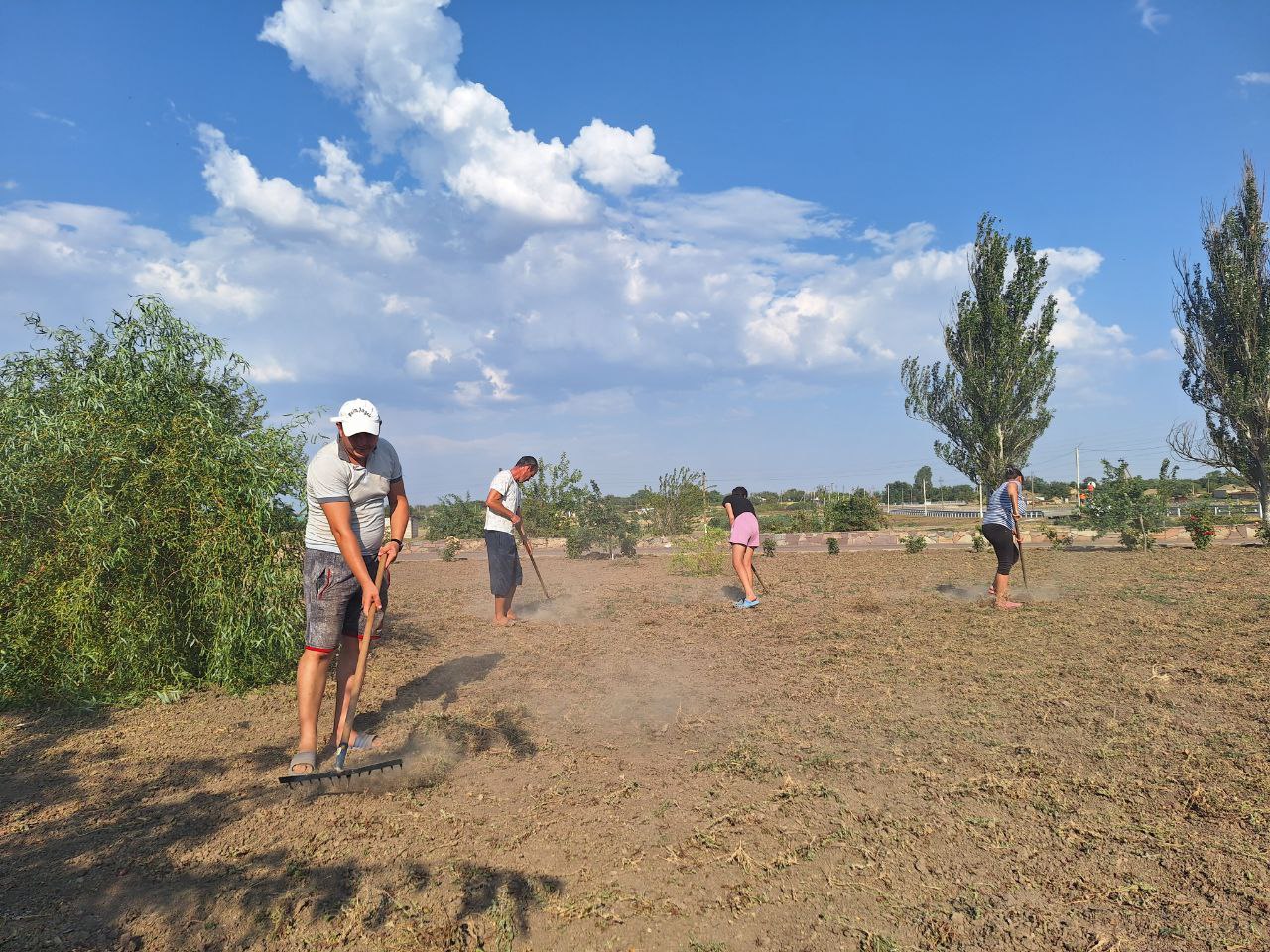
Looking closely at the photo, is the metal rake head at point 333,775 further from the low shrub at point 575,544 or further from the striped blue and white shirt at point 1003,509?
the low shrub at point 575,544

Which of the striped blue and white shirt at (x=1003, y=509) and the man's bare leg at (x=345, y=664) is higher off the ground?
the striped blue and white shirt at (x=1003, y=509)

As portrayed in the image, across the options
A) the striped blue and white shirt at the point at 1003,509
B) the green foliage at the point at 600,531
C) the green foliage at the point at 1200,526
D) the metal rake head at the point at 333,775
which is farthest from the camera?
the green foliage at the point at 600,531

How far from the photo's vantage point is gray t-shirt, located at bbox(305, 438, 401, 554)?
12.3 feet

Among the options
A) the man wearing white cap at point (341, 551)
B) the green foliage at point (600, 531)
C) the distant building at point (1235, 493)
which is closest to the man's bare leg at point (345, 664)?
the man wearing white cap at point (341, 551)

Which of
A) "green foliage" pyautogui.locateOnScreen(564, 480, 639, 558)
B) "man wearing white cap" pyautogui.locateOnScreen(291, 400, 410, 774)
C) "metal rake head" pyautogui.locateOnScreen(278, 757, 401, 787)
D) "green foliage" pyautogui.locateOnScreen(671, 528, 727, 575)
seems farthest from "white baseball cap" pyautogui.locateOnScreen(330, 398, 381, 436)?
"green foliage" pyautogui.locateOnScreen(564, 480, 639, 558)

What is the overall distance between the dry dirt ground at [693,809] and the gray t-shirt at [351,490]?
1.13m

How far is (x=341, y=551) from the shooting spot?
3783mm

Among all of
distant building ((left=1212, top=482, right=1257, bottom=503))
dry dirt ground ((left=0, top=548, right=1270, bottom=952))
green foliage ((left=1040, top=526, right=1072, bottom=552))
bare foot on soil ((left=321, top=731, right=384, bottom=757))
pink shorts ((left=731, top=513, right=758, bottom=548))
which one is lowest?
dry dirt ground ((left=0, top=548, right=1270, bottom=952))

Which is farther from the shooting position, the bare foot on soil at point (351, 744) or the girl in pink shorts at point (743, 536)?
the girl in pink shorts at point (743, 536)

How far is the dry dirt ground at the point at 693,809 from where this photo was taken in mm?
2436

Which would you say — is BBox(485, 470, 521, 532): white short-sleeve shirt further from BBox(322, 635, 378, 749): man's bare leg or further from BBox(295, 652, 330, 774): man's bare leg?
BBox(295, 652, 330, 774): man's bare leg

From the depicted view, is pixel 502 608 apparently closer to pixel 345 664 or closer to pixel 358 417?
pixel 345 664

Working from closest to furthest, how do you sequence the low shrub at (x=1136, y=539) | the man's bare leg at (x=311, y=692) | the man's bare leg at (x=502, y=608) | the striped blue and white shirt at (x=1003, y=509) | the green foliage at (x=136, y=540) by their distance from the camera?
the man's bare leg at (x=311, y=692) < the green foliage at (x=136, y=540) < the man's bare leg at (x=502, y=608) < the striped blue and white shirt at (x=1003, y=509) < the low shrub at (x=1136, y=539)

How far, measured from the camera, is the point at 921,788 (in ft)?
Result: 11.5
